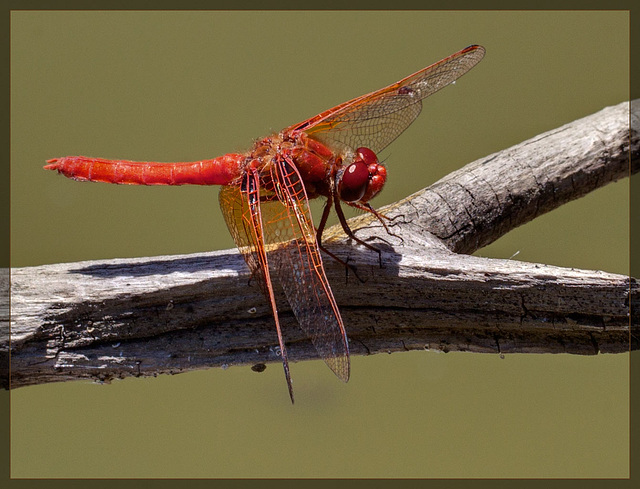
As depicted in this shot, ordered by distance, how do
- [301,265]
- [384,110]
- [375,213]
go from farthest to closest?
1. [384,110]
2. [375,213]
3. [301,265]

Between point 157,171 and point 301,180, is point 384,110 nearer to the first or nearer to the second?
point 301,180

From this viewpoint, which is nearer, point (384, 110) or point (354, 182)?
point (354, 182)

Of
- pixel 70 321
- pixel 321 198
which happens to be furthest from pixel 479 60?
pixel 70 321

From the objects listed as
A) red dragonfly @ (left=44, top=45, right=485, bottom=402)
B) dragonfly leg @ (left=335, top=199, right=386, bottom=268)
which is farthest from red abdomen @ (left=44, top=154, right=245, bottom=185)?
dragonfly leg @ (left=335, top=199, right=386, bottom=268)

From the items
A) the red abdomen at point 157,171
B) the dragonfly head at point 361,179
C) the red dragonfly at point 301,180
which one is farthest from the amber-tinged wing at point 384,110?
the red abdomen at point 157,171

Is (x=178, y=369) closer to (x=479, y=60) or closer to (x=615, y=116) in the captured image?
(x=479, y=60)

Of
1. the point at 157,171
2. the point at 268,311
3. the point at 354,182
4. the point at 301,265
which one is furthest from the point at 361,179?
the point at 157,171
